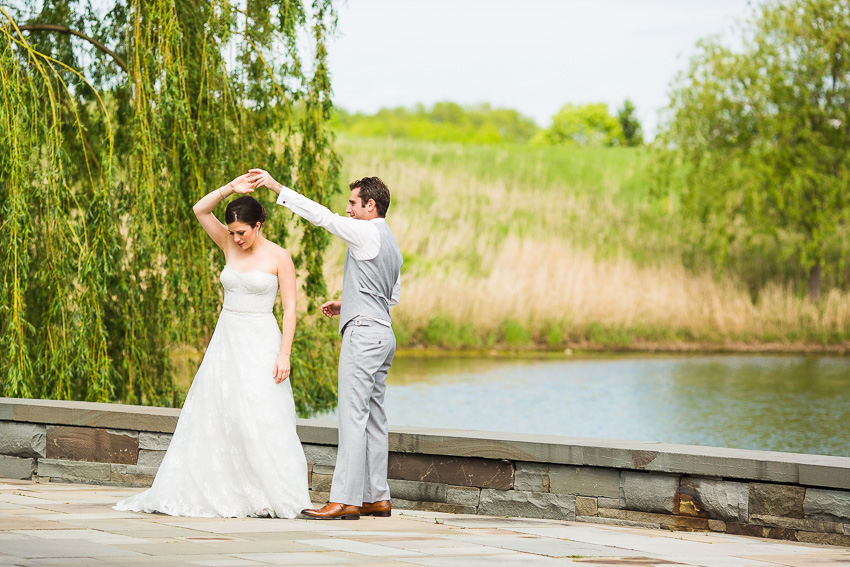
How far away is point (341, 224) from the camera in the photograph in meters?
5.41

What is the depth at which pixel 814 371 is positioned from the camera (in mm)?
18625

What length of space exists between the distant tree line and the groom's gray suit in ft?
228

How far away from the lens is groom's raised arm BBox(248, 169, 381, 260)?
5.34 m

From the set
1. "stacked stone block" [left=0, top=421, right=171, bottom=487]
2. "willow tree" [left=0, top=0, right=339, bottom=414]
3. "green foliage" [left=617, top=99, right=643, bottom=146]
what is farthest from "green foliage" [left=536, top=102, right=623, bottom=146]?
"stacked stone block" [left=0, top=421, right=171, bottom=487]

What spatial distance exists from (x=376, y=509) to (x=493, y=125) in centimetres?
9837

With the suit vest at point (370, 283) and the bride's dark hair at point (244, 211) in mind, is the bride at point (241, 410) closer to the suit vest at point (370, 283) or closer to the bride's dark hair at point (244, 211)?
the bride's dark hair at point (244, 211)

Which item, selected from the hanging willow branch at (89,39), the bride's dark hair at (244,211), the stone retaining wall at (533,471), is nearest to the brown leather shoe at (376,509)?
the stone retaining wall at (533,471)

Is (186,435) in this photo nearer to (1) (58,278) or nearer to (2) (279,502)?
(2) (279,502)

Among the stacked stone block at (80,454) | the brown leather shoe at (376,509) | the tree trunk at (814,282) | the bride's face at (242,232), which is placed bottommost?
the tree trunk at (814,282)

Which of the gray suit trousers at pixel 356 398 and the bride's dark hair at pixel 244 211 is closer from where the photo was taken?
the gray suit trousers at pixel 356 398

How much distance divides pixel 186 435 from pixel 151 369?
339cm

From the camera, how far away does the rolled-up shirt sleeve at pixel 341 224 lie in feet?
17.5

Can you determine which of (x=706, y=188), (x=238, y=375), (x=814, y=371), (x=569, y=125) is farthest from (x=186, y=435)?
(x=569, y=125)

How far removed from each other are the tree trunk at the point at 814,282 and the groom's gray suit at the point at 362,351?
68.7 ft
